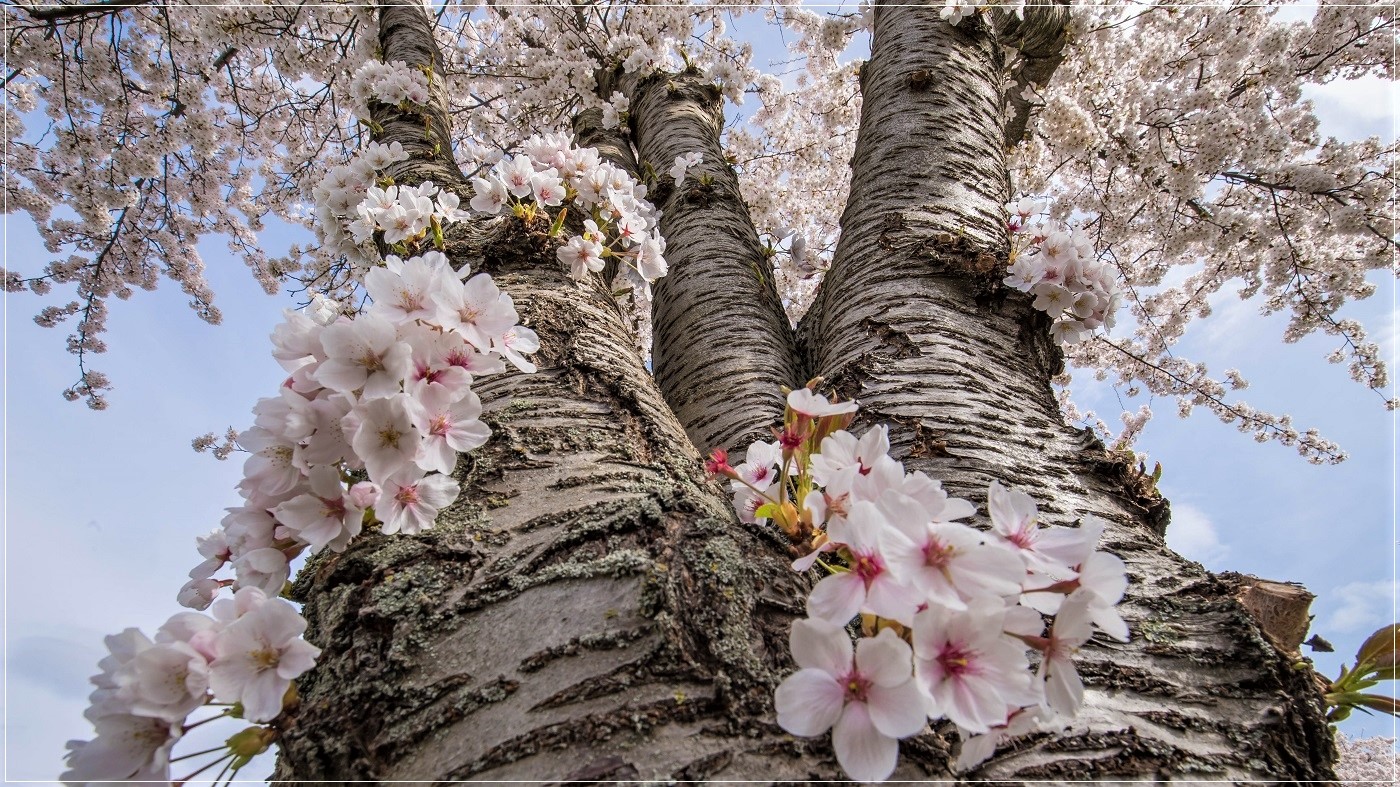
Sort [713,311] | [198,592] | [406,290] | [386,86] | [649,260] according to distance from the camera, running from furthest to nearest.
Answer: [386,86]
[713,311]
[649,260]
[198,592]
[406,290]

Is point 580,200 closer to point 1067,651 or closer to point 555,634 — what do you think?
point 555,634

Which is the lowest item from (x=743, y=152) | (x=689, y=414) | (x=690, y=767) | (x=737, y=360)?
(x=690, y=767)

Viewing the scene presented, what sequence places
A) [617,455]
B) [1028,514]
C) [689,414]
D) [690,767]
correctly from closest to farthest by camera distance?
[690,767]
[1028,514]
[617,455]
[689,414]

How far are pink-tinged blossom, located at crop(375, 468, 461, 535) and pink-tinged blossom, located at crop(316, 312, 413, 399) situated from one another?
0.15 meters

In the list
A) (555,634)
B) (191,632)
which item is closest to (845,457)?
(555,634)

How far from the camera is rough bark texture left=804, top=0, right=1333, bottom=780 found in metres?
0.85

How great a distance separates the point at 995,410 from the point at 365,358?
4.54 feet

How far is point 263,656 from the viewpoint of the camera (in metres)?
0.77

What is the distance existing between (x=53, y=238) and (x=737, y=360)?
8.19 meters

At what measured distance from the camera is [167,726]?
0.71 meters

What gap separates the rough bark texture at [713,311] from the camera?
6.23 ft

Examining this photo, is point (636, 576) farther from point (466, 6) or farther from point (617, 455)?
point (466, 6)

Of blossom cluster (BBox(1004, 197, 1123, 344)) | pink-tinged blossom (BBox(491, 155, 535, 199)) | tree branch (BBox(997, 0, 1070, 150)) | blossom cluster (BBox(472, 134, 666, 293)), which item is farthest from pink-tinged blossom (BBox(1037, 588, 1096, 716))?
tree branch (BBox(997, 0, 1070, 150))

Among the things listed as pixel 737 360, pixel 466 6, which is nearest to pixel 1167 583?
pixel 737 360
